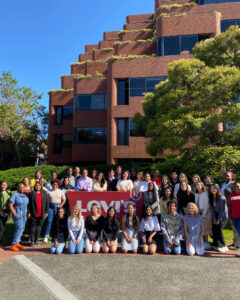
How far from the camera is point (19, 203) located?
23.2 feet

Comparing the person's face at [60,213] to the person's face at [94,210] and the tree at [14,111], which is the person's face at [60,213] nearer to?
the person's face at [94,210]

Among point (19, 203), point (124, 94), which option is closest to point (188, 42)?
point (124, 94)

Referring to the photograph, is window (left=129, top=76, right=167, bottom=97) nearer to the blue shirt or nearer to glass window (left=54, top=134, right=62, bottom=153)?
glass window (left=54, top=134, right=62, bottom=153)

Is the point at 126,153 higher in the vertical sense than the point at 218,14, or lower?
lower

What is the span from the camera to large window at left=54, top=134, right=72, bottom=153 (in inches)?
1124

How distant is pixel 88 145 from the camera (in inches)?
953

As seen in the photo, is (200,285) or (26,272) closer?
(200,285)

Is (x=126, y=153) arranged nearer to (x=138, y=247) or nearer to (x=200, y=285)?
(x=138, y=247)

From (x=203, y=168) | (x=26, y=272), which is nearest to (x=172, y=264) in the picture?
(x=26, y=272)

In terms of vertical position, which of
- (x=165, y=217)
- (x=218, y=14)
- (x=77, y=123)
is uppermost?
(x=218, y=14)

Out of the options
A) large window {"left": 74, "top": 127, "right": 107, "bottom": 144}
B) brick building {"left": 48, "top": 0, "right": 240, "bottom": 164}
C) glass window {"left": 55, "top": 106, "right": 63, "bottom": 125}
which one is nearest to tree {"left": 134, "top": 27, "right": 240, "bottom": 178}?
brick building {"left": 48, "top": 0, "right": 240, "bottom": 164}

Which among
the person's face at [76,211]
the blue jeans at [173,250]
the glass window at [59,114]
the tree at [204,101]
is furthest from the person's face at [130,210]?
the glass window at [59,114]

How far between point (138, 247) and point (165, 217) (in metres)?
1.06

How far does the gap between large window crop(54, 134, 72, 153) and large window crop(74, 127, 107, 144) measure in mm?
4191
